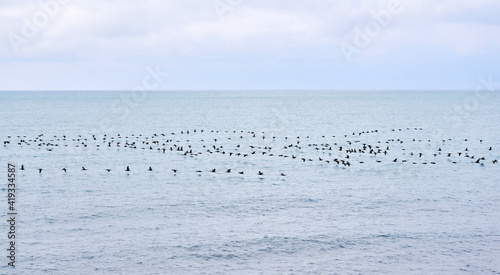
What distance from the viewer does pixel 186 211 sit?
125ft

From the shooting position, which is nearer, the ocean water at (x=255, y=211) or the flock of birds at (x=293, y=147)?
the ocean water at (x=255, y=211)

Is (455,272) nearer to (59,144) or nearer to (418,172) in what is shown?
(418,172)

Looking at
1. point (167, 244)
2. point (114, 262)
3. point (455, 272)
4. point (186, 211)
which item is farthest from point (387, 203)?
point (114, 262)

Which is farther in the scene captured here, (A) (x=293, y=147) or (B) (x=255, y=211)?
(A) (x=293, y=147)

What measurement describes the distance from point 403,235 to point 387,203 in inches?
327

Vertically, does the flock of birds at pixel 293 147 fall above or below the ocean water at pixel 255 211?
above

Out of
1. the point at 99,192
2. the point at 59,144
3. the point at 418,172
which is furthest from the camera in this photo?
the point at 59,144

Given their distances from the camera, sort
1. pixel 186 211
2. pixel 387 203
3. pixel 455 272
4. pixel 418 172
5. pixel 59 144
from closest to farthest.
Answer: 1. pixel 455 272
2. pixel 186 211
3. pixel 387 203
4. pixel 418 172
5. pixel 59 144

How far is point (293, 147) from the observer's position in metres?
74.2

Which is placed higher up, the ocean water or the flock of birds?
the flock of birds

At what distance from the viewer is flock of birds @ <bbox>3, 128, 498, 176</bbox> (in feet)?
203

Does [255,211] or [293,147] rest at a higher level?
[293,147]

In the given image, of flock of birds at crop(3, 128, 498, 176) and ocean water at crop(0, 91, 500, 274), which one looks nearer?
ocean water at crop(0, 91, 500, 274)

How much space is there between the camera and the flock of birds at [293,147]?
6197 centimetres
